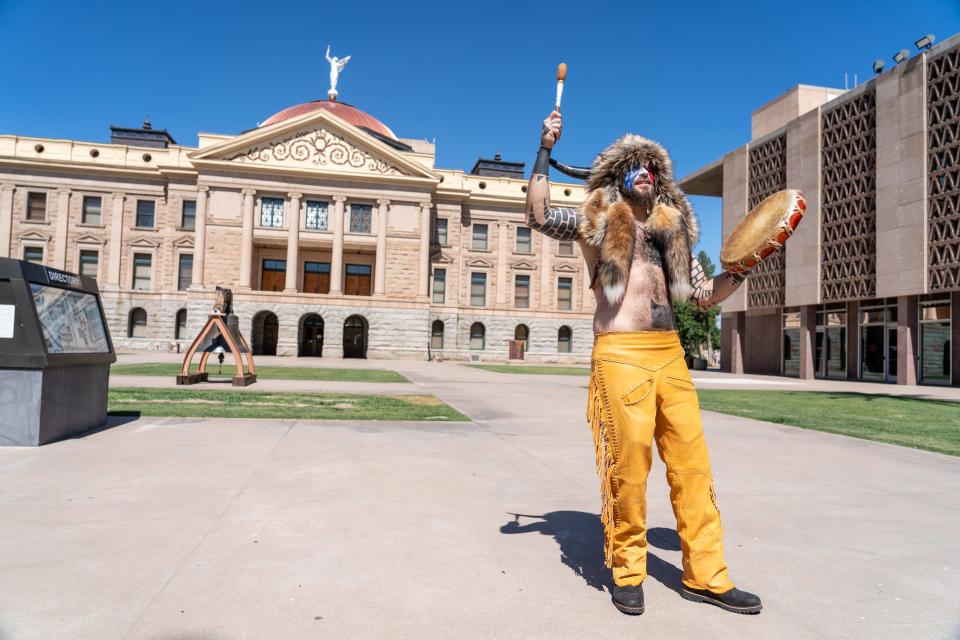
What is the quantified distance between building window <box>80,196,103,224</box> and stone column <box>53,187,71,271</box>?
1.04m

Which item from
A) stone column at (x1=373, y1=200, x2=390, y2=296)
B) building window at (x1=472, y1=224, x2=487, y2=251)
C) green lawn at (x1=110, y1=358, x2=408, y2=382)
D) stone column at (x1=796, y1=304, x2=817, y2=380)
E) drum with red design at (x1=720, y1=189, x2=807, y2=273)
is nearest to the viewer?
drum with red design at (x1=720, y1=189, x2=807, y2=273)

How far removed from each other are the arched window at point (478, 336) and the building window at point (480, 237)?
6334mm

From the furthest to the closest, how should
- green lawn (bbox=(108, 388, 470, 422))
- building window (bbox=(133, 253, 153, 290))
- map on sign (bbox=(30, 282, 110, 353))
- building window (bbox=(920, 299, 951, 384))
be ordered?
building window (bbox=(133, 253, 153, 290)) < building window (bbox=(920, 299, 951, 384)) < green lawn (bbox=(108, 388, 470, 422)) < map on sign (bbox=(30, 282, 110, 353))

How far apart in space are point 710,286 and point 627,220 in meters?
0.65

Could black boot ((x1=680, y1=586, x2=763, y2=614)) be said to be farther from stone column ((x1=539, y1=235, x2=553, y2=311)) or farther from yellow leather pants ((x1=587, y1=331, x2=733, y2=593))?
stone column ((x1=539, y1=235, x2=553, y2=311))

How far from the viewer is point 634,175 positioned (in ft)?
10.7

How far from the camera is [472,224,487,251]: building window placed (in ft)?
165

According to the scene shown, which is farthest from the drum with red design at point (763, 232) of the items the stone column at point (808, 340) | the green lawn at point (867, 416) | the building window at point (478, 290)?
the building window at point (478, 290)

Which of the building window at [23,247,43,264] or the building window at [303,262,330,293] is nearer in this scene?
the building window at [23,247,43,264]

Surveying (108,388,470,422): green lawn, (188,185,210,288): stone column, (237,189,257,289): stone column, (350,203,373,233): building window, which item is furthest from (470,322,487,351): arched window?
(108,388,470,422): green lawn

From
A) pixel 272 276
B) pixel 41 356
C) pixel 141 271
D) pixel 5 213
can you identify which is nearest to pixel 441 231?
pixel 272 276

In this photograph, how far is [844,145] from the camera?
2902 cm

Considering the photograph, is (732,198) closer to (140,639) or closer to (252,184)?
(252,184)

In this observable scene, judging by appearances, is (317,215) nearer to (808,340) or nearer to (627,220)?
(808,340)
